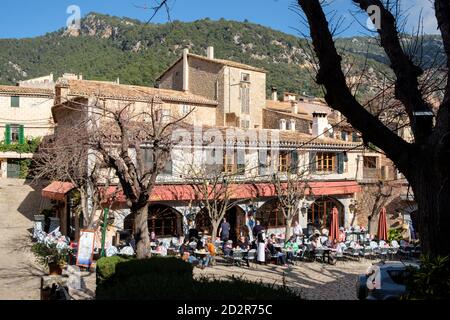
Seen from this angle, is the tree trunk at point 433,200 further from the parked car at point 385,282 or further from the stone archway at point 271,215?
the stone archway at point 271,215

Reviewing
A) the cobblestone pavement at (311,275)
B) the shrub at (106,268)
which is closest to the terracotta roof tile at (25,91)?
the cobblestone pavement at (311,275)

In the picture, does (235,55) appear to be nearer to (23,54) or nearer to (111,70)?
(111,70)

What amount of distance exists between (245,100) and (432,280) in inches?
1377

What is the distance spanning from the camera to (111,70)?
68500mm

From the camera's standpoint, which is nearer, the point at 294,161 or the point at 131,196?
the point at 131,196

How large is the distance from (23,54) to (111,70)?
94.2ft

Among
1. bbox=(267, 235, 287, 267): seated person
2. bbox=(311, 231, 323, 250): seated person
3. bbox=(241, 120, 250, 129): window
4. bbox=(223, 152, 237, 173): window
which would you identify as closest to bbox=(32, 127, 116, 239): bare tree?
bbox=(223, 152, 237, 173): window

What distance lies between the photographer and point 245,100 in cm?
3975

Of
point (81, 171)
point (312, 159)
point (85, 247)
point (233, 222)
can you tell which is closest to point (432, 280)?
point (85, 247)

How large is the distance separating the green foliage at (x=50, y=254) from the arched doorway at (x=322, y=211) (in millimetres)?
14662

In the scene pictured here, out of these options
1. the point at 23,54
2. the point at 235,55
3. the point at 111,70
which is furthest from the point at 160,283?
the point at 23,54

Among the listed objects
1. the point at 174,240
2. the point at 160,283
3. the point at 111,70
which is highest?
the point at 111,70

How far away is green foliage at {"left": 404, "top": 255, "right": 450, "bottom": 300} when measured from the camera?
521cm

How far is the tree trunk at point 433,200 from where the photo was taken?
5719 mm
